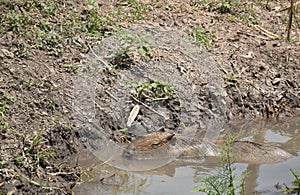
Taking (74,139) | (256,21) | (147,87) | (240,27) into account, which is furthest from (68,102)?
(256,21)

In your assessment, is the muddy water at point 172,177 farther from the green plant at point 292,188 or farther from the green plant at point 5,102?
the green plant at point 5,102

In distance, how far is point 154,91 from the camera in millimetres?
6176

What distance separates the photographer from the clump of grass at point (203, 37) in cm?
722

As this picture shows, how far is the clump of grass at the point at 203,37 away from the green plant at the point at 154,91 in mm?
1173

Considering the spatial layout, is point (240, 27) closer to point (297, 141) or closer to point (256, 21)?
point (256, 21)

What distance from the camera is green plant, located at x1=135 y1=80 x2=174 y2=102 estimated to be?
6078 mm

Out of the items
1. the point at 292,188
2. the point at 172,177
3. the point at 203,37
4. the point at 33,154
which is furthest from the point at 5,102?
the point at 203,37

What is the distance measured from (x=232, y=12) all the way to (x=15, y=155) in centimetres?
486

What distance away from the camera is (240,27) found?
7969 millimetres

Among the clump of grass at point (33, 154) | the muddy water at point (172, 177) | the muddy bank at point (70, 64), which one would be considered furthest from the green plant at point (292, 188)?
the clump of grass at point (33, 154)

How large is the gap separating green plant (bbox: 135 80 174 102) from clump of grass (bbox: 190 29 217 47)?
3.85ft

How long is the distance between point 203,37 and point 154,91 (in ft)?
4.84

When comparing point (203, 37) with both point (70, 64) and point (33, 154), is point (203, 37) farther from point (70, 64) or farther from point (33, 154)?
point (33, 154)

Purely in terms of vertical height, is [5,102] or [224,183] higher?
[224,183]
